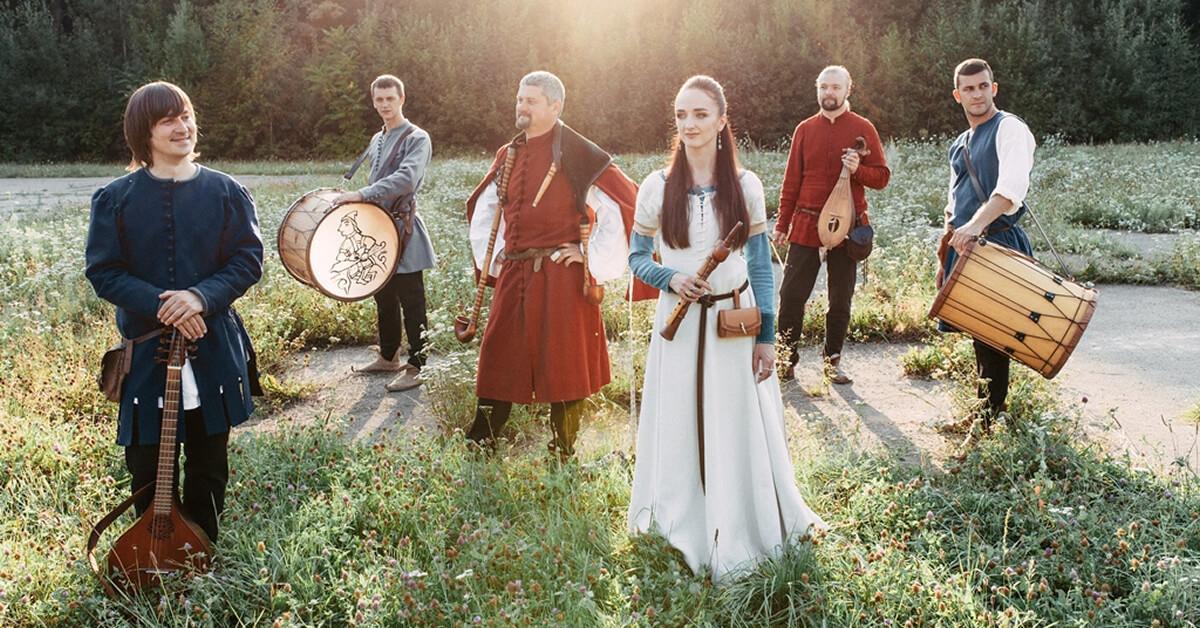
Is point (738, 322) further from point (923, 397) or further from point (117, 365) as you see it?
point (923, 397)

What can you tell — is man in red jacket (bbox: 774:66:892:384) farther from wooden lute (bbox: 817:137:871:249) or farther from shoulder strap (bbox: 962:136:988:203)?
shoulder strap (bbox: 962:136:988:203)

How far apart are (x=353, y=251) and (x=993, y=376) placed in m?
3.83

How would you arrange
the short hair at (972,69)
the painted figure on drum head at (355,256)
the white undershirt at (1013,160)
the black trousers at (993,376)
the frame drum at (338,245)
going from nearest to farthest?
1. the white undershirt at (1013,160)
2. the short hair at (972,69)
3. the black trousers at (993,376)
4. the frame drum at (338,245)
5. the painted figure on drum head at (355,256)

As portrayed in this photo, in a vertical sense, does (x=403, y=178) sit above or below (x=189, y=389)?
above

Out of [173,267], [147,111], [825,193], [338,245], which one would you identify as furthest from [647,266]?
[825,193]

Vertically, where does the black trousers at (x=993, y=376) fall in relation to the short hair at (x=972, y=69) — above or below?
below

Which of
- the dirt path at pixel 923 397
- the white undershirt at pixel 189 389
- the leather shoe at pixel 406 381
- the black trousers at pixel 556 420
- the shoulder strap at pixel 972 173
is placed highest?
the shoulder strap at pixel 972 173

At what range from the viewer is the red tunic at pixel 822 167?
243 inches

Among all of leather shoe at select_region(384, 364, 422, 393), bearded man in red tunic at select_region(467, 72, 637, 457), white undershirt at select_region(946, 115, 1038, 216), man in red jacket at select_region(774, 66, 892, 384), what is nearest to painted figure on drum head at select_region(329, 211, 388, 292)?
leather shoe at select_region(384, 364, 422, 393)

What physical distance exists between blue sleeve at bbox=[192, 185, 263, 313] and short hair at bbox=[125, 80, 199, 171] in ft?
1.25

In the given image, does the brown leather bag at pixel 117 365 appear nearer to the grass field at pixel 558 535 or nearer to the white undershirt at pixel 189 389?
the white undershirt at pixel 189 389

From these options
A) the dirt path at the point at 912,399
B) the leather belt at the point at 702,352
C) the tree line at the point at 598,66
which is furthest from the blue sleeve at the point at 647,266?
the tree line at the point at 598,66

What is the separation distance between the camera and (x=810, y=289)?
648 cm

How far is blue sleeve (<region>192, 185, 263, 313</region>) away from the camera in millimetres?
3586
